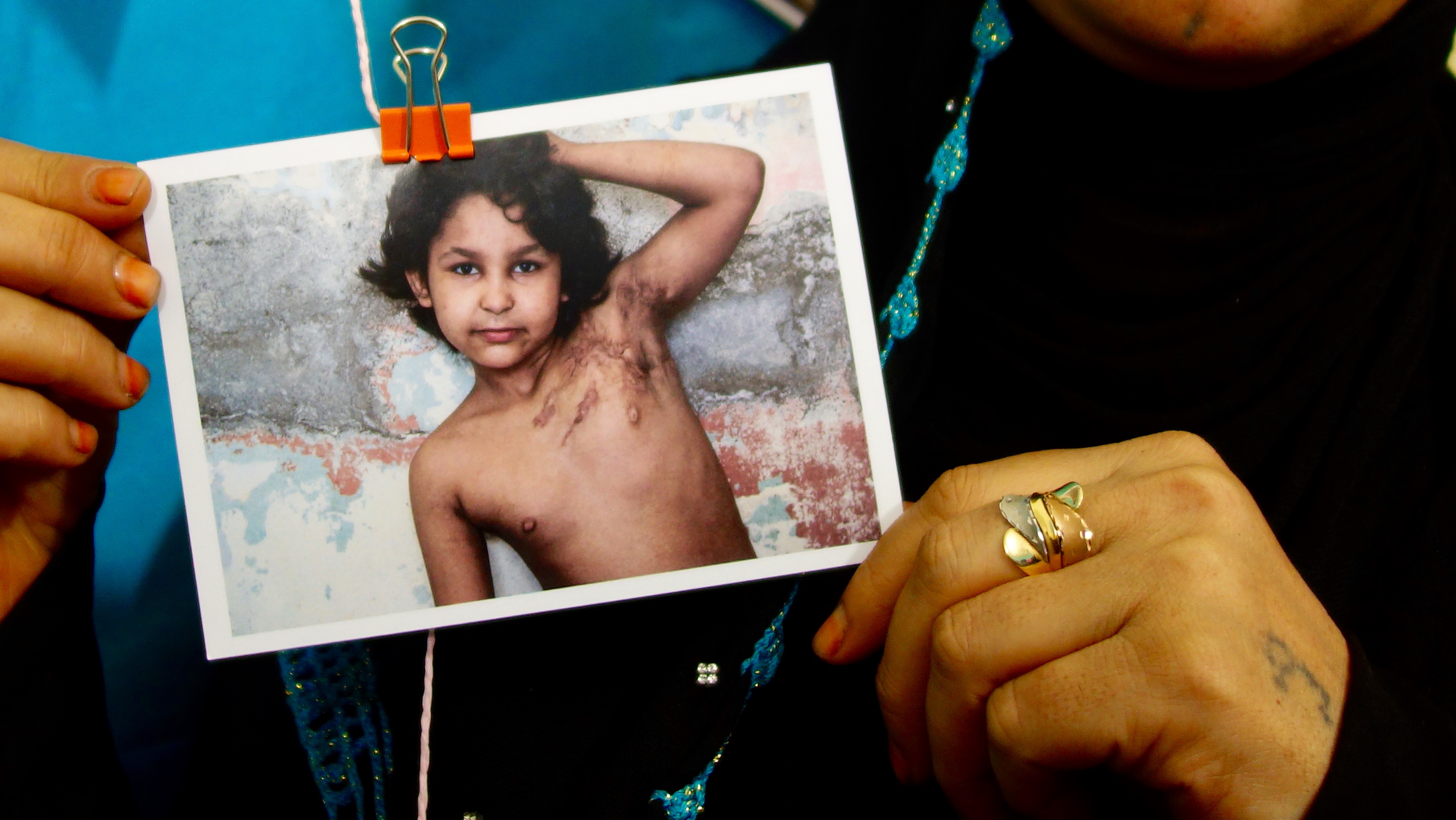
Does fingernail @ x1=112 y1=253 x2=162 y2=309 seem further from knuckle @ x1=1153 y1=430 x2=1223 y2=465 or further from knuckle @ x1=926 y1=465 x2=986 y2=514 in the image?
knuckle @ x1=1153 y1=430 x2=1223 y2=465

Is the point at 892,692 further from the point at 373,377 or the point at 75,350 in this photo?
the point at 75,350

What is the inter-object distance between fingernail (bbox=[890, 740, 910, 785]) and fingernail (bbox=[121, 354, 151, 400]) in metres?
0.55

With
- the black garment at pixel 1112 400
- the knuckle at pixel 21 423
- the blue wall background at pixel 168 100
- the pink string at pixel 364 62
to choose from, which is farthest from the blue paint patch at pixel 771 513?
the blue wall background at pixel 168 100

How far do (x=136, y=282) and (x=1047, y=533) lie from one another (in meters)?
0.56

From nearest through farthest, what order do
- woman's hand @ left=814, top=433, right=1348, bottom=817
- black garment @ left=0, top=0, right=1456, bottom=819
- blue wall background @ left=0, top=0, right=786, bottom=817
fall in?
woman's hand @ left=814, top=433, right=1348, bottom=817 < black garment @ left=0, top=0, right=1456, bottom=819 < blue wall background @ left=0, top=0, right=786, bottom=817

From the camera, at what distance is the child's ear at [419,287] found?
1.63 ft

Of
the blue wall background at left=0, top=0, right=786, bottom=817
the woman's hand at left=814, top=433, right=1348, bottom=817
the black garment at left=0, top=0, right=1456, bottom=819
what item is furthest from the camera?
the blue wall background at left=0, top=0, right=786, bottom=817

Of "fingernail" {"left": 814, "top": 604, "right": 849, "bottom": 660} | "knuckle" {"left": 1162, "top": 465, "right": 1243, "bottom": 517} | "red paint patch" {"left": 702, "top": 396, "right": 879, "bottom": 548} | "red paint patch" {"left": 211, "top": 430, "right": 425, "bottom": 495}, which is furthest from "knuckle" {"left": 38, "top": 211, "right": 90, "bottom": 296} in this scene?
"knuckle" {"left": 1162, "top": 465, "right": 1243, "bottom": 517}

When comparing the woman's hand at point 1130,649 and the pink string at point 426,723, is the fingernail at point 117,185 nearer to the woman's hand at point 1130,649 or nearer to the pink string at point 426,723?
the pink string at point 426,723

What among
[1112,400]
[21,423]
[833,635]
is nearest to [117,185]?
[21,423]

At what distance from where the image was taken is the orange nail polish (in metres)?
0.51

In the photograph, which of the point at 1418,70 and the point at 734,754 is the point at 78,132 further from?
the point at 1418,70

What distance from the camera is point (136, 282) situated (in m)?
0.48

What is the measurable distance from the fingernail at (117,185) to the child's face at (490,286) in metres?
0.17
